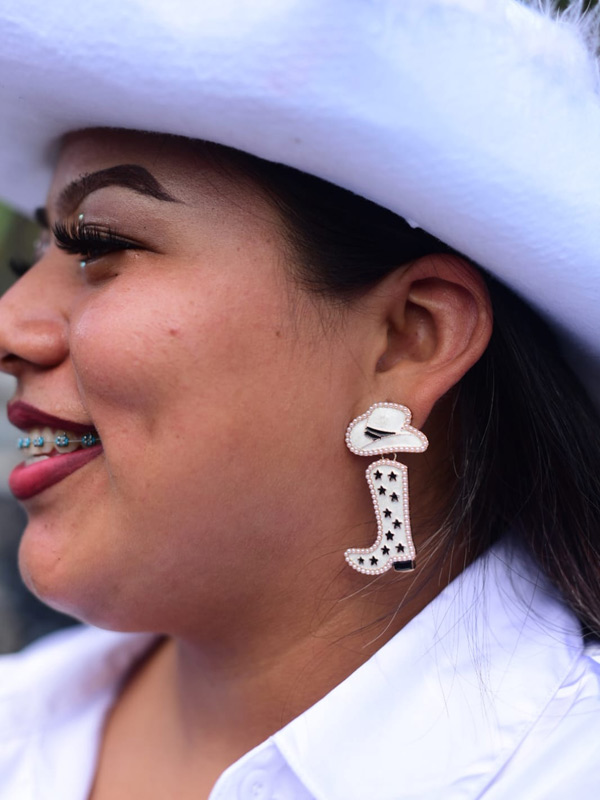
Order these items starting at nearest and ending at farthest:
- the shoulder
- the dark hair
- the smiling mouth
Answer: the shoulder → the dark hair → the smiling mouth

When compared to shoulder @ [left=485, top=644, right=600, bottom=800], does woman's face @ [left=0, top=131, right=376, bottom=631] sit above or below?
above

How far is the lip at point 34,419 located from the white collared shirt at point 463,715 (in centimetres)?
67

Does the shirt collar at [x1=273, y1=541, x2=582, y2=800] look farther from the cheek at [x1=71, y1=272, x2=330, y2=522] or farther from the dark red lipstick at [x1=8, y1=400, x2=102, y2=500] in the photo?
the dark red lipstick at [x1=8, y1=400, x2=102, y2=500]

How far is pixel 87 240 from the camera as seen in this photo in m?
1.58

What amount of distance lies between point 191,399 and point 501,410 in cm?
62

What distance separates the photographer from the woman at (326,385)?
50.4 inches

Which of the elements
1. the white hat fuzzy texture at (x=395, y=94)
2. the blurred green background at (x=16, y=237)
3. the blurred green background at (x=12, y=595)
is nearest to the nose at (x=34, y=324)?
the white hat fuzzy texture at (x=395, y=94)

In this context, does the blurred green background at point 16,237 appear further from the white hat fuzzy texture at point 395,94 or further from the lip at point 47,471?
the white hat fuzzy texture at point 395,94

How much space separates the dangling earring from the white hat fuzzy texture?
314mm

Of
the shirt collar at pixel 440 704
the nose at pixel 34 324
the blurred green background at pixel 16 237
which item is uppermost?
the nose at pixel 34 324

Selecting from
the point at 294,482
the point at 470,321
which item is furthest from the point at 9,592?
the point at 470,321

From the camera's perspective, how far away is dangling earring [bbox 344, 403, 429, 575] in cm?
146

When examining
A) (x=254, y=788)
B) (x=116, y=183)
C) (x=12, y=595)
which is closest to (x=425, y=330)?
(x=116, y=183)

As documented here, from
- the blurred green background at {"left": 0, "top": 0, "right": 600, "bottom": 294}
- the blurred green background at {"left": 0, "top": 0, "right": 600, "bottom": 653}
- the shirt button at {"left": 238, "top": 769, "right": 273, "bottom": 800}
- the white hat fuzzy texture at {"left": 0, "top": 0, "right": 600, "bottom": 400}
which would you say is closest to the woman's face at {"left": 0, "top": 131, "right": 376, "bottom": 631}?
the white hat fuzzy texture at {"left": 0, "top": 0, "right": 600, "bottom": 400}
